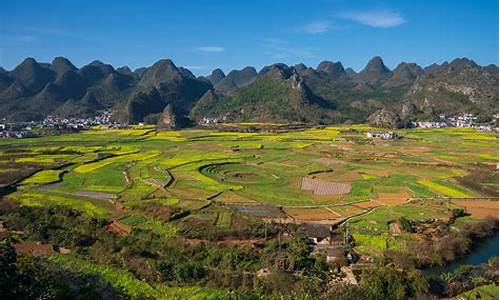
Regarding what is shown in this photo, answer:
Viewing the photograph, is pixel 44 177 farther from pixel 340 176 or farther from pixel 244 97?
pixel 244 97

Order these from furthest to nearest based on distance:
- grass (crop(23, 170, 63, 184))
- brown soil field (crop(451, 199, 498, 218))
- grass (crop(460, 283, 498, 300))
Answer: grass (crop(23, 170, 63, 184)), brown soil field (crop(451, 199, 498, 218)), grass (crop(460, 283, 498, 300))

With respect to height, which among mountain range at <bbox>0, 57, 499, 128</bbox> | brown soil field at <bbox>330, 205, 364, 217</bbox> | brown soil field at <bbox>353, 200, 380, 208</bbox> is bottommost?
brown soil field at <bbox>330, 205, 364, 217</bbox>

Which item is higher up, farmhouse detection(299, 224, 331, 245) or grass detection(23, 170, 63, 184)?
farmhouse detection(299, 224, 331, 245)

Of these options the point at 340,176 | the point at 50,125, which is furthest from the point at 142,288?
the point at 50,125

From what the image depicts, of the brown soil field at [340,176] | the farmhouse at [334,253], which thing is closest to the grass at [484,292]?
the farmhouse at [334,253]

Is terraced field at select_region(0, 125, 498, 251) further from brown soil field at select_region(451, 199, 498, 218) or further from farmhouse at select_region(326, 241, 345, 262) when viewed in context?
farmhouse at select_region(326, 241, 345, 262)

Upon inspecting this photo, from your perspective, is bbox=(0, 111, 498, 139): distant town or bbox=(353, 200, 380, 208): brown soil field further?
bbox=(0, 111, 498, 139): distant town

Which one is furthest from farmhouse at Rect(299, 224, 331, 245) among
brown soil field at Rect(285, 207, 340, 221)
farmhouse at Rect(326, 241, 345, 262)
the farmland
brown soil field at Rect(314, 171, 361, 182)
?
brown soil field at Rect(314, 171, 361, 182)
